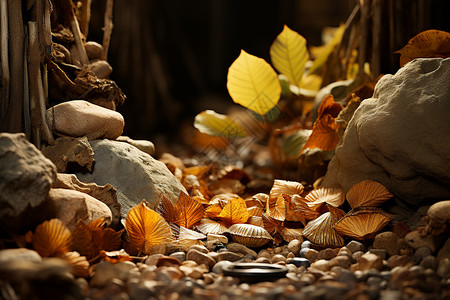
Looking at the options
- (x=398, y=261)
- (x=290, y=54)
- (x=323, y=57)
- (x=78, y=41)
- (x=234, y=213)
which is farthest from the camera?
(x=323, y=57)

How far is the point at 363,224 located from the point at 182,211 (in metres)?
0.57

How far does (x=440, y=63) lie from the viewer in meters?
1.54

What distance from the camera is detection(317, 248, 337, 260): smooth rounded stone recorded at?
1.39m

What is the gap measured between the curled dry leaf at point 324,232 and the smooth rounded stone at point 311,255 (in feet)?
0.15

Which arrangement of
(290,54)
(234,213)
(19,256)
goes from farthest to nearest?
(290,54), (234,213), (19,256)

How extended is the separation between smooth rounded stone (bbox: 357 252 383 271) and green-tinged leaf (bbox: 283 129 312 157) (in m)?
0.82

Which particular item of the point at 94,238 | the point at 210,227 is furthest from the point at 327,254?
the point at 94,238

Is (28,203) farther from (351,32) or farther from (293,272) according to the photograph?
(351,32)

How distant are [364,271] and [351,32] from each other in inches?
54.7

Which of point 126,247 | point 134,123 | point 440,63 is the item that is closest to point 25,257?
point 126,247

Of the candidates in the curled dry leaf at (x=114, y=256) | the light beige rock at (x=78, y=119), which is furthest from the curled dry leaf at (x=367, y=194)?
the light beige rock at (x=78, y=119)

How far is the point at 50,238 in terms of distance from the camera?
1.19 meters

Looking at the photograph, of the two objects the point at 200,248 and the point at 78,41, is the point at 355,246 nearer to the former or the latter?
the point at 200,248

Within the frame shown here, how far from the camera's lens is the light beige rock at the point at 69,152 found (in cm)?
155
